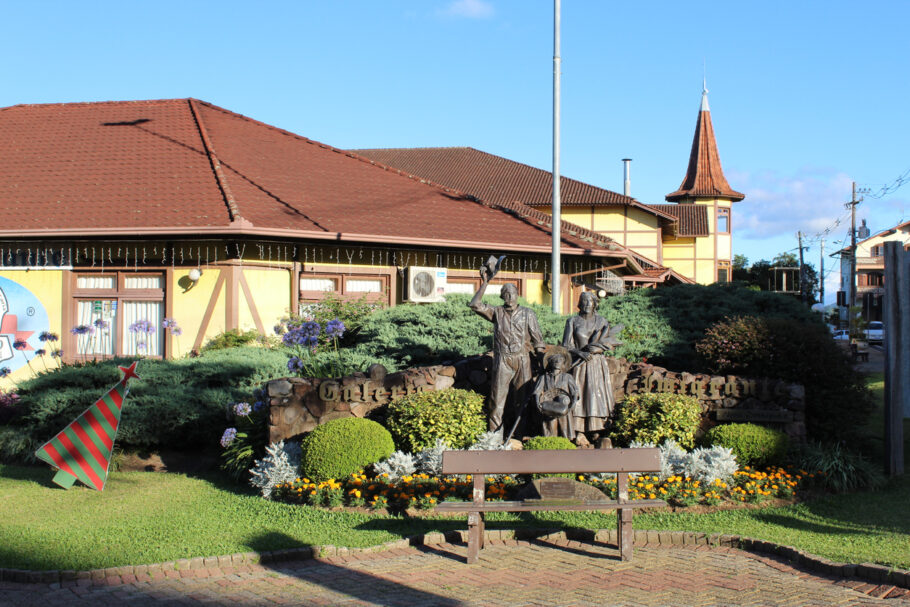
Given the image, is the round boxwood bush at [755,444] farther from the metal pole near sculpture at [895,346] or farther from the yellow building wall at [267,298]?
the yellow building wall at [267,298]

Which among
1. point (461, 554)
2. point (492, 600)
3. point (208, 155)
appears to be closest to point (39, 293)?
point (208, 155)

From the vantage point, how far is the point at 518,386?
9500 millimetres

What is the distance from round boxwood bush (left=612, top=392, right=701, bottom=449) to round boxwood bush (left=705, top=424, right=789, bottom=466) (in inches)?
13.3

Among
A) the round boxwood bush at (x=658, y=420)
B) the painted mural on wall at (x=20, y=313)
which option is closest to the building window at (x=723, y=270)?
the painted mural on wall at (x=20, y=313)

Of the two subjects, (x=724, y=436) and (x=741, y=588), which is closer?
(x=741, y=588)

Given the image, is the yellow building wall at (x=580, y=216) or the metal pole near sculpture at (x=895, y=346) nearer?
the metal pole near sculpture at (x=895, y=346)

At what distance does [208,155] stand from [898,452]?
12.9 metres

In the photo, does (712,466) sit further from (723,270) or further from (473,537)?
(723,270)

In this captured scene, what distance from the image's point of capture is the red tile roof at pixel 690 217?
41625 mm

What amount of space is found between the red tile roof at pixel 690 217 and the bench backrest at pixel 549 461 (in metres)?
35.6

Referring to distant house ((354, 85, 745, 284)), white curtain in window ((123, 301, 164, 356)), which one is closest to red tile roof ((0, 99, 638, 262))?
white curtain in window ((123, 301, 164, 356))

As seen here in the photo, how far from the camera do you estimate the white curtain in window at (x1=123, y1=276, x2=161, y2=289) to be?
14.5 metres

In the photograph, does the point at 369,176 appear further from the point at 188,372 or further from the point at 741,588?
the point at 741,588

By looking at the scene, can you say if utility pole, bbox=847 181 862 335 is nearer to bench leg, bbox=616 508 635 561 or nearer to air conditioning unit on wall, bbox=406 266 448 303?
air conditioning unit on wall, bbox=406 266 448 303
